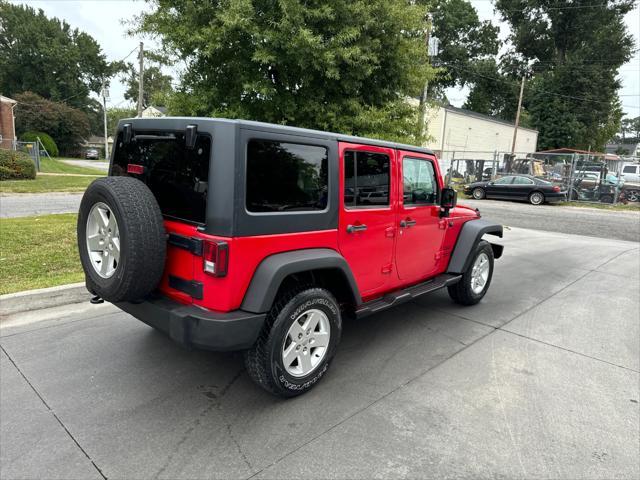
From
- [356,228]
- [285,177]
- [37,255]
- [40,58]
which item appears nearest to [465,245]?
[356,228]

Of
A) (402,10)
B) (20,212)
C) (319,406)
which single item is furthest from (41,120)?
(319,406)

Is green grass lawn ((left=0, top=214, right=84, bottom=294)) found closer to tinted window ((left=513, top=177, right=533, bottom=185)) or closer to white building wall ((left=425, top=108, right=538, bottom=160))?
tinted window ((left=513, top=177, right=533, bottom=185))

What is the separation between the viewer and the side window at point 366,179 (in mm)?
3328

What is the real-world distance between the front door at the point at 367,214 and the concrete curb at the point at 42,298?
10.7ft

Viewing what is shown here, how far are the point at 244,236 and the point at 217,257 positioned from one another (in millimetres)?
209

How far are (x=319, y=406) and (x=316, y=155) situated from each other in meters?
1.80

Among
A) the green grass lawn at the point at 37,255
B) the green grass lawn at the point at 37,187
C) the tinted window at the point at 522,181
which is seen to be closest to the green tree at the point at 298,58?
the green grass lawn at the point at 37,255

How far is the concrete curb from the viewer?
14.0ft

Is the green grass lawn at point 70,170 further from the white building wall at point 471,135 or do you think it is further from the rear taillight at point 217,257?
the rear taillight at point 217,257

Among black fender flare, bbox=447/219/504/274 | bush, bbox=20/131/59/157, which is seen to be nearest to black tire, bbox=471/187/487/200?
black fender flare, bbox=447/219/504/274

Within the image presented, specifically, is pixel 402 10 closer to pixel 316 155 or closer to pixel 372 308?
pixel 316 155

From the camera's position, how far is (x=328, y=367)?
3.32m

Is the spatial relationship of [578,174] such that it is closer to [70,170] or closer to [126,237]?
[126,237]

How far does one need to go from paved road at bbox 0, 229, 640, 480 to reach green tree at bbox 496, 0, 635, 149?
154 ft
